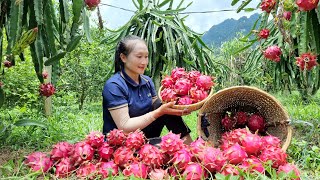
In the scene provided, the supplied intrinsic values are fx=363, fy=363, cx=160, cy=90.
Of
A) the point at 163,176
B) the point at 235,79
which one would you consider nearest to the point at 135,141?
the point at 163,176

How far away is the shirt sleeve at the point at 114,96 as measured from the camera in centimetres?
195

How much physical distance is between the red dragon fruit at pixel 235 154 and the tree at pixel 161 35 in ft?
7.48

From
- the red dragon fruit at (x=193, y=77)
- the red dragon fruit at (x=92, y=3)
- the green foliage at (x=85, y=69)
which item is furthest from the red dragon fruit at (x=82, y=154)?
the green foliage at (x=85, y=69)

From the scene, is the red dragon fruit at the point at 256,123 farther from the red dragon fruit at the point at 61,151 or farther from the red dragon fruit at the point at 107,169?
the red dragon fruit at the point at 61,151

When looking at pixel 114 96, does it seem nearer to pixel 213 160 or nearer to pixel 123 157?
pixel 123 157

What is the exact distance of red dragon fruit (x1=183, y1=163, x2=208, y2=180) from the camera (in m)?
1.37

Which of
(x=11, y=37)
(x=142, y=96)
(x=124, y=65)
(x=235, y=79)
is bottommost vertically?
(x=235, y=79)

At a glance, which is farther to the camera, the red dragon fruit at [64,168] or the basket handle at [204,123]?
the basket handle at [204,123]

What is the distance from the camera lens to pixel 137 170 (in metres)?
1.44

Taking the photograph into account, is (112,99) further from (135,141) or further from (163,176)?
(163,176)

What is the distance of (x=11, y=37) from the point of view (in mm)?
1821

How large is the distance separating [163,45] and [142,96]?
181cm

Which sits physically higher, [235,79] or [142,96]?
[142,96]

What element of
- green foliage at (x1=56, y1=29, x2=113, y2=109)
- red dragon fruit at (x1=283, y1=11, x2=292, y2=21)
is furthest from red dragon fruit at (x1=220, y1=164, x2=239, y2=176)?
green foliage at (x1=56, y1=29, x2=113, y2=109)
